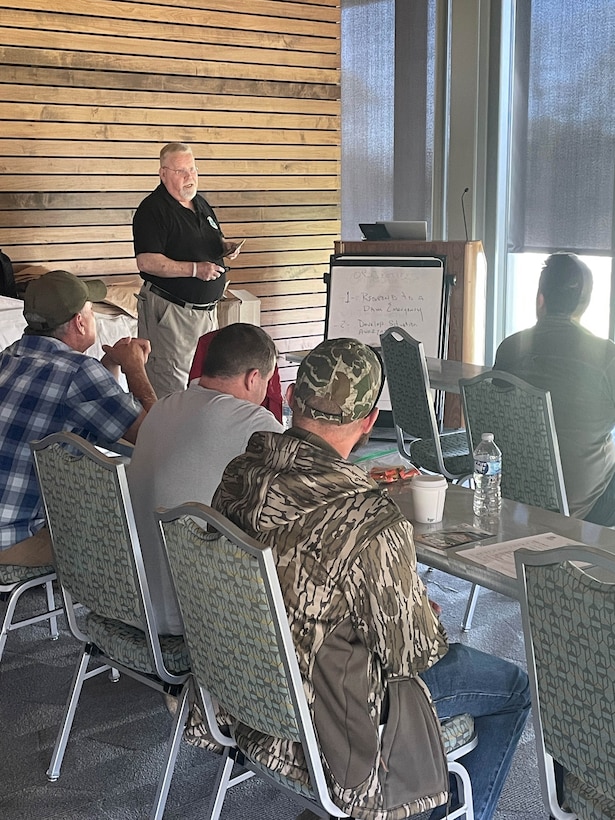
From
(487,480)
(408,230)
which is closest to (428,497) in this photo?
(487,480)

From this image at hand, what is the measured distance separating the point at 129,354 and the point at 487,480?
1418 millimetres

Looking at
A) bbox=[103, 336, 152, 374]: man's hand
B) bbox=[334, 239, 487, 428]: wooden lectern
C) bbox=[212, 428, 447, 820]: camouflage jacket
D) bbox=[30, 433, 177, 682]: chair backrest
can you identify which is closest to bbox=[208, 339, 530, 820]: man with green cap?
bbox=[212, 428, 447, 820]: camouflage jacket

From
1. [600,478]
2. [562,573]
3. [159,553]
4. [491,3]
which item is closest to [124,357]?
[159,553]

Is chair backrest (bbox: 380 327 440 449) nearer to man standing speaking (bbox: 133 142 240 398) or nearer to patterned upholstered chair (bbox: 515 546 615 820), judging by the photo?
man standing speaking (bbox: 133 142 240 398)

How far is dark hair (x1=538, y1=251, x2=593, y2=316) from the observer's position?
3631 millimetres

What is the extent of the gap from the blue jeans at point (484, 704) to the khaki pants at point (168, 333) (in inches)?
158

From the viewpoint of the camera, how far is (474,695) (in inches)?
87.0

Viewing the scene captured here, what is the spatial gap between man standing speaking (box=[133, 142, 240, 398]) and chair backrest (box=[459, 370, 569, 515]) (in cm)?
268

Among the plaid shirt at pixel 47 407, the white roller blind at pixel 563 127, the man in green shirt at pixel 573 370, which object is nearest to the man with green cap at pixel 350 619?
the plaid shirt at pixel 47 407

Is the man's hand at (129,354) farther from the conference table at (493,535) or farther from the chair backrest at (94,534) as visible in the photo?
the conference table at (493,535)

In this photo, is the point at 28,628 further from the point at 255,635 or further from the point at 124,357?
the point at 255,635

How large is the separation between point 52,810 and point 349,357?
1524 millimetres

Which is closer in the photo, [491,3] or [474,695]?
[474,695]

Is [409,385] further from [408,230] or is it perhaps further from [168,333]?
[408,230]
